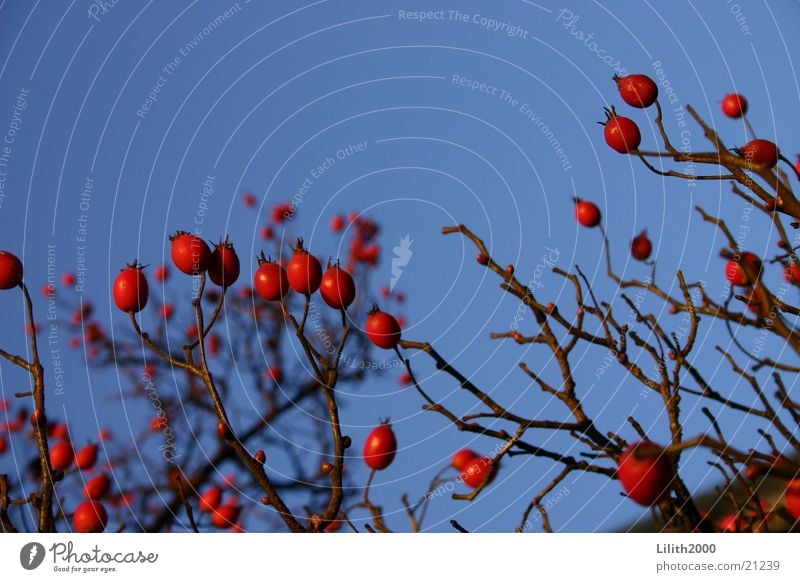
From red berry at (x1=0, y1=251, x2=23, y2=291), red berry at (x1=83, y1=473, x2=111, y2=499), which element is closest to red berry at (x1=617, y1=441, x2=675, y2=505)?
red berry at (x1=83, y1=473, x2=111, y2=499)

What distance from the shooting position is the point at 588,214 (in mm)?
1741

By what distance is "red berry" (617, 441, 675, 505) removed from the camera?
44.9 inches

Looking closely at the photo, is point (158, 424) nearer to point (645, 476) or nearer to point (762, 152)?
point (645, 476)

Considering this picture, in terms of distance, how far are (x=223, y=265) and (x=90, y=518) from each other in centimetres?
58

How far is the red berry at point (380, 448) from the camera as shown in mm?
1344

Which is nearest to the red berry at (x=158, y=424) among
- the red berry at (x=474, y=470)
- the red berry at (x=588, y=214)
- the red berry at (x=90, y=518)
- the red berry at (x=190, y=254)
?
the red berry at (x=90, y=518)

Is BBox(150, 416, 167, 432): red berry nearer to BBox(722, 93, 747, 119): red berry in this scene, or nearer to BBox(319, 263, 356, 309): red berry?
BBox(319, 263, 356, 309): red berry

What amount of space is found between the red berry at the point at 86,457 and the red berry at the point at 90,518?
11 cm

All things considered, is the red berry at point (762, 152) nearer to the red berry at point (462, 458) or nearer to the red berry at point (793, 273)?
the red berry at point (793, 273)

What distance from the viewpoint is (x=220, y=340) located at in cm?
259

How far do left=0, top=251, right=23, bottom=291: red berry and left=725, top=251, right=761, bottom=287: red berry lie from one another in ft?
4.76
